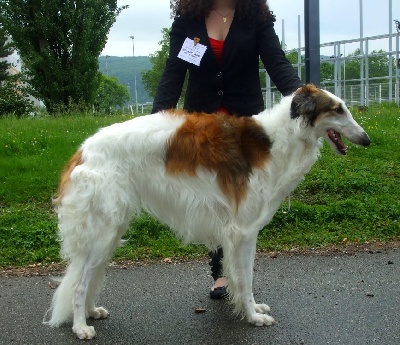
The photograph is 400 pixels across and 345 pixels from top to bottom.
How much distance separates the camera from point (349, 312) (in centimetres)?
489

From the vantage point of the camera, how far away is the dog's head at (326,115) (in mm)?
4496

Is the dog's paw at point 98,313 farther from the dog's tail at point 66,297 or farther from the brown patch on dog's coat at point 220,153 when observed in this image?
the brown patch on dog's coat at point 220,153

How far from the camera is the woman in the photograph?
5.12 m

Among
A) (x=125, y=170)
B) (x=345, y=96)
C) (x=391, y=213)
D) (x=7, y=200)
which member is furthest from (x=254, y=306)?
(x=345, y=96)

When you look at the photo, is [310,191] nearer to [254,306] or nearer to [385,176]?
[385,176]

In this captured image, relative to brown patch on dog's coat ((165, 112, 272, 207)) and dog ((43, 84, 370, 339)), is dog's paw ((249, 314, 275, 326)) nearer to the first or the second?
dog ((43, 84, 370, 339))

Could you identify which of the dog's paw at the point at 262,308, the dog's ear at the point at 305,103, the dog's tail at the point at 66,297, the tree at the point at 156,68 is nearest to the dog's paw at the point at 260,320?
the dog's paw at the point at 262,308

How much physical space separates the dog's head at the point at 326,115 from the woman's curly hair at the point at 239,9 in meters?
0.99

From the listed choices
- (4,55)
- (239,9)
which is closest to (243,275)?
(239,9)

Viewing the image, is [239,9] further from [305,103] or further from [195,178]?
[195,178]

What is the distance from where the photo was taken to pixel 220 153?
4.61 meters

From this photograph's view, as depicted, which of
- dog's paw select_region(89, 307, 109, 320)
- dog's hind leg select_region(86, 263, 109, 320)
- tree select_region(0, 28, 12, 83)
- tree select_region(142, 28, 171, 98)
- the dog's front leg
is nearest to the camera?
the dog's front leg

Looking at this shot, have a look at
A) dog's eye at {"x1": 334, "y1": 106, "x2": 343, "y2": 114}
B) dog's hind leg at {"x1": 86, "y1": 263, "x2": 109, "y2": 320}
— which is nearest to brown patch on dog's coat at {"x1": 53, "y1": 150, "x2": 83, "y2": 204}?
dog's hind leg at {"x1": 86, "y1": 263, "x2": 109, "y2": 320}

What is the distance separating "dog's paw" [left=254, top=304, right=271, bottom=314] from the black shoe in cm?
49
